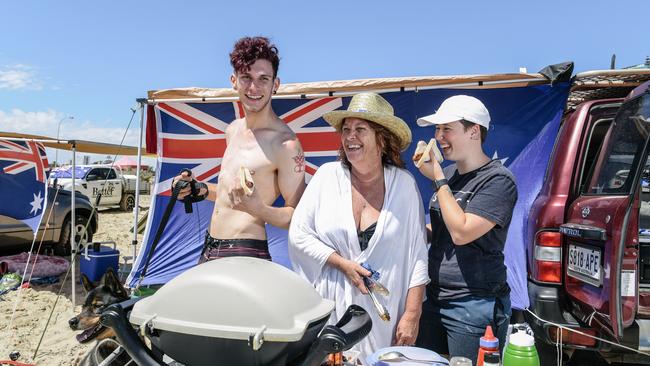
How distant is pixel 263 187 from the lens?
90.3 inches

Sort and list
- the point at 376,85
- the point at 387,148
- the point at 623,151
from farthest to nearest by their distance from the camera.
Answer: the point at 376,85 → the point at 623,151 → the point at 387,148

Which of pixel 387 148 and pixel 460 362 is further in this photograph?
pixel 387 148

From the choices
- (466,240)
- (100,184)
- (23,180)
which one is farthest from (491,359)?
(100,184)

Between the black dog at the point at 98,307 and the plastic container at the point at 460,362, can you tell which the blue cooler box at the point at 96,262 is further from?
the plastic container at the point at 460,362

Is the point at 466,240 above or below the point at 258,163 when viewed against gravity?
below

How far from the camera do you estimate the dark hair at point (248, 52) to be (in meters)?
2.19

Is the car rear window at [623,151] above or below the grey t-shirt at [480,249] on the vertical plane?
above

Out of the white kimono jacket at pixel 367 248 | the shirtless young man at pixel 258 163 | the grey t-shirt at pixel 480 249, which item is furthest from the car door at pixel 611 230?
the shirtless young man at pixel 258 163

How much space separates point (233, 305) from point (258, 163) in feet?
4.59

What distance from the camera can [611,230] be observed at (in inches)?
87.4

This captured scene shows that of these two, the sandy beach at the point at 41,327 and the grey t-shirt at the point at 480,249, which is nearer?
the grey t-shirt at the point at 480,249

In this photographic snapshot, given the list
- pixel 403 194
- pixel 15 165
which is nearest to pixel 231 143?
pixel 403 194

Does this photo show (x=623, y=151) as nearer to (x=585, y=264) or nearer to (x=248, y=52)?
(x=585, y=264)

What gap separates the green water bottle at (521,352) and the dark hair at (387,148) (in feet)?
3.08
